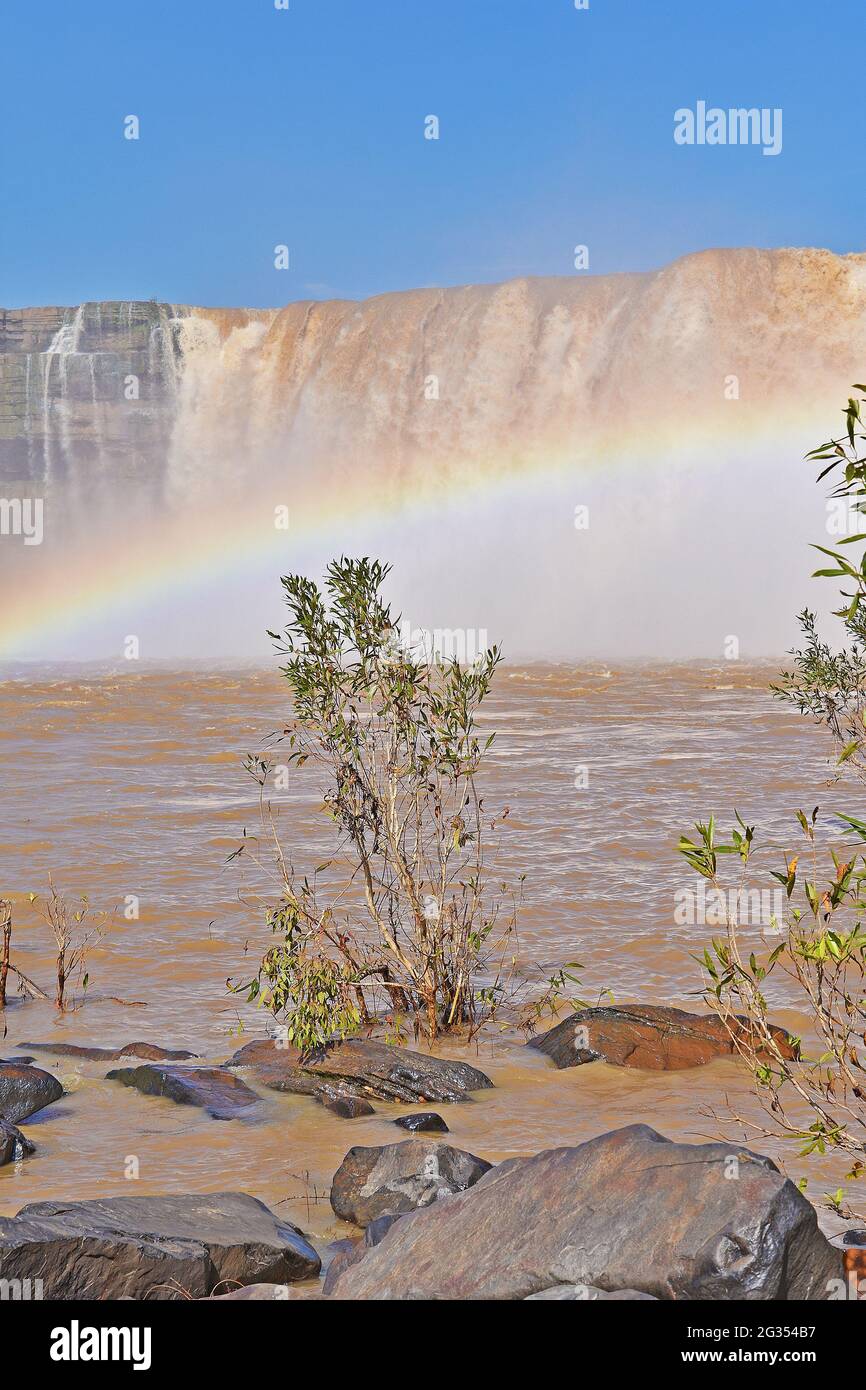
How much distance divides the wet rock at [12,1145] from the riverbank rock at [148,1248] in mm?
1259

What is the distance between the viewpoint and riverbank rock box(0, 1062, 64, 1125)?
21.2 feet

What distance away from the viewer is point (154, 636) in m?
63.6

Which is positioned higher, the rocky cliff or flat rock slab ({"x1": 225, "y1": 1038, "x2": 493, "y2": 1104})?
the rocky cliff

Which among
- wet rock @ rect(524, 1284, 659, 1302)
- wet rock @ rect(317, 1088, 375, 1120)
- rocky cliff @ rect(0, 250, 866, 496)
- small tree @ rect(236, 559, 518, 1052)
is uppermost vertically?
rocky cliff @ rect(0, 250, 866, 496)

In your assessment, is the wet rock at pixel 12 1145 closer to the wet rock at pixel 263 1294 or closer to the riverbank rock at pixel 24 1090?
the riverbank rock at pixel 24 1090

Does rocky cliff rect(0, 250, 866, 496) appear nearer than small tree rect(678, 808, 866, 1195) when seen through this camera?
No

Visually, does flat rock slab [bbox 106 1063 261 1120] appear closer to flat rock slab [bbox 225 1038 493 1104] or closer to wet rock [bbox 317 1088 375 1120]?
flat rock slab [bbox 225 1038 493 1104]

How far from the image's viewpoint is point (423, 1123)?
20.6 feet

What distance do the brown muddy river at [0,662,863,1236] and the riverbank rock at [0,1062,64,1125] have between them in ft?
0.28

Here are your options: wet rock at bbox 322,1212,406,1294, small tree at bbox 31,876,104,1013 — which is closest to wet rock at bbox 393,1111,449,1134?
wet rock at bbox 322,1212,406,1294

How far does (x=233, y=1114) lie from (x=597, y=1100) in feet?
6.54

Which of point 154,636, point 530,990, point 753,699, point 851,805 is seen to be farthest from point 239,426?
→ point 530,990

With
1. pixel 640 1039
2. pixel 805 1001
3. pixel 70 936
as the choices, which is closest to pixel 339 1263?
→ pixel 640 1039

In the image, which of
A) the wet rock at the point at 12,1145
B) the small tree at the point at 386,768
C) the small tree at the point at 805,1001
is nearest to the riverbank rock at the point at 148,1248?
the wet rock at the point at 12,1145
